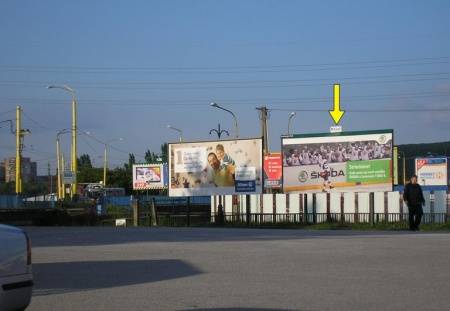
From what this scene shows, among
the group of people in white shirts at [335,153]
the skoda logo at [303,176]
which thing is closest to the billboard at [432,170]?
the skoda logo at [303,176]

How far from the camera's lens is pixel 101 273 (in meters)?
12.2

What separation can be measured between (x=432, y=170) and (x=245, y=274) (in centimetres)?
6890

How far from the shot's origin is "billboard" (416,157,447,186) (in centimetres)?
7681

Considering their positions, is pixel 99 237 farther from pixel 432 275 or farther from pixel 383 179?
pixel 383 179

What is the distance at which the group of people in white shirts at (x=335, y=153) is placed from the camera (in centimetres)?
3312

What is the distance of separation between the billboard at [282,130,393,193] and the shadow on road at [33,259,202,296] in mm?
20770

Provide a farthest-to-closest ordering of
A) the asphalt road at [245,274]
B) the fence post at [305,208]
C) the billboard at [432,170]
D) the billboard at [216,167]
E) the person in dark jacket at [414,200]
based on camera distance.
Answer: the billboard at [432,170]
the billboard at [216,167]
the fence post at [305,208]
the person in dark jacket at [414,200]
the asphalt road at [245,274]

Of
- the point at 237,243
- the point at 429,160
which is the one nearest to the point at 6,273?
the point at 237,243

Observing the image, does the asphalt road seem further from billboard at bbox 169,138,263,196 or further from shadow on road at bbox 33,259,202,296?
billboard at bbox 169,138,263,196

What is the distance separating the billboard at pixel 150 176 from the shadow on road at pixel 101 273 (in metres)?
67.0

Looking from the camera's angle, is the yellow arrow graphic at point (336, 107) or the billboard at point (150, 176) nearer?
the yellow arrow graphic at point (336, 107)

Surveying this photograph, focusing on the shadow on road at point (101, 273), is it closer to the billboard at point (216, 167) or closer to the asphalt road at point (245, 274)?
the asphalt road at point (245, 274)

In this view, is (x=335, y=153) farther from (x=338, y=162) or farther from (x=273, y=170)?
(x=273, y=170)

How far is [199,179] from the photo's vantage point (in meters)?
36.3
